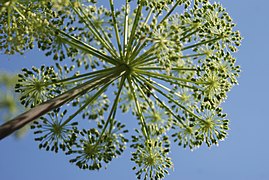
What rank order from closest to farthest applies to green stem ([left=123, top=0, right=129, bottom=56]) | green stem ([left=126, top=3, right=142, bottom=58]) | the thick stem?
the thick stem < green stem ([left=126, top=3, right=142, bottom=58]) < green stem ([left=123, top=0, right=129, bottom=56])

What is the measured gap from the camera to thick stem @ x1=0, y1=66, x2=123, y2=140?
17.5ft

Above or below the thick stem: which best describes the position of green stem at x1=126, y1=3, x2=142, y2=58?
above

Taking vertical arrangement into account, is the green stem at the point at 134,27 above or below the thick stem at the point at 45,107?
above

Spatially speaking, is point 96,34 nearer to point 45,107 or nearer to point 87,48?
point 87,48

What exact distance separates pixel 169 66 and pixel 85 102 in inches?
87.2

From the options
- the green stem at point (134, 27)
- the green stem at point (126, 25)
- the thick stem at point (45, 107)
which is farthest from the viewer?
the green stem at point (126, 25)

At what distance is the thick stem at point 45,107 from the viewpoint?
5340 millimetres

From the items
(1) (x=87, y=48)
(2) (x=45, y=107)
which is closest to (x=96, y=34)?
(1) (x=87, y=48)

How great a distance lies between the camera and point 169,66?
731cm

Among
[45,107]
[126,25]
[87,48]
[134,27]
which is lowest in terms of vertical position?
[45,107]

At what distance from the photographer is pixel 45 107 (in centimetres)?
606

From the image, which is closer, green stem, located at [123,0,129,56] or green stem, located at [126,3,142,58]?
green stem, located at [126,3,142,58]

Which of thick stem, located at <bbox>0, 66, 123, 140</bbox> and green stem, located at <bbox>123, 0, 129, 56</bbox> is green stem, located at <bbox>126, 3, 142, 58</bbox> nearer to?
green stem, located at <bbox>123, 0, 129, 56</bbox>

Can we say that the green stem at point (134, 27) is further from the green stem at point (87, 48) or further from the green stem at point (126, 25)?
the green stem at point (87, 48)
